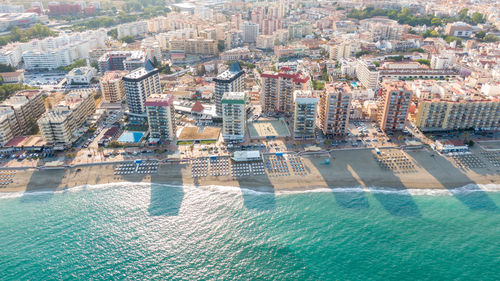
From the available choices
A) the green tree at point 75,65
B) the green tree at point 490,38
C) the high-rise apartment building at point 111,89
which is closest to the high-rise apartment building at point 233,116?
the high-rise apartment building at point 111,89

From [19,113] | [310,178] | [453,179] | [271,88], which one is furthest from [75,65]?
[453,179]

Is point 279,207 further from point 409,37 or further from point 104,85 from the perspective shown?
point 409,37

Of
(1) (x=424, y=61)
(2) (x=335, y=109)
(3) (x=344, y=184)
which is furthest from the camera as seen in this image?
(1) (x=424, y=61)

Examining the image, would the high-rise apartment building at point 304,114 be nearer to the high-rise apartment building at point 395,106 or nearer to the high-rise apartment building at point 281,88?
the high-rise apartment building at point 281,88

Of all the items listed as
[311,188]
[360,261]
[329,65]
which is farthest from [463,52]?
[360,261]

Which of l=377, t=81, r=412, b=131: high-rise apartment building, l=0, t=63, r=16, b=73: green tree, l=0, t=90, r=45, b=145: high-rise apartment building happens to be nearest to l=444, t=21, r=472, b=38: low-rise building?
l=377, t=81, r=412, b=131: high-rise apartment building

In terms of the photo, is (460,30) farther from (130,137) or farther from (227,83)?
(130,137)

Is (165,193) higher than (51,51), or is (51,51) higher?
(51,51)
